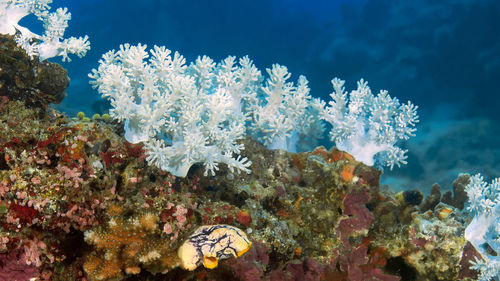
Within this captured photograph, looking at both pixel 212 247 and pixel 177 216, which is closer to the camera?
pixel 212 247

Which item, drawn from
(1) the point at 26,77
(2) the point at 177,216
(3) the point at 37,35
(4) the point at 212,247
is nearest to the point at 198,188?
(2) the point at 177,216

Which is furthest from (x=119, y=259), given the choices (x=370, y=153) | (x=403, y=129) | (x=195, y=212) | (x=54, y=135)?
(x=403, y=129)

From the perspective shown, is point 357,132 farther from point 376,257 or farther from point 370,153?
point 376,257

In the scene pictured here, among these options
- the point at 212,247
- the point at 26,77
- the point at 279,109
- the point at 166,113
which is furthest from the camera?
the point at 279,109

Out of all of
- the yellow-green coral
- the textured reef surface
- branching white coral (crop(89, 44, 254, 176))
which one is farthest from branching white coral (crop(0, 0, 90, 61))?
the yellow-green coral

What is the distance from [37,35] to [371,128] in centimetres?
471

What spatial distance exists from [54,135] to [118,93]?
2.62 ft

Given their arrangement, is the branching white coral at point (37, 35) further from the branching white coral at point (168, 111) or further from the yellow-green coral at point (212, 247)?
the yellow-green coral at point (212, 247)

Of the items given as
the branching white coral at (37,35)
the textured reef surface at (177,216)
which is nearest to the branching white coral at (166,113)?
the textured reef surface at (177,216)

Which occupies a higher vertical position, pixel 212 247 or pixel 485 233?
pixel 485 233

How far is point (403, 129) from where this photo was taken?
4.32 m

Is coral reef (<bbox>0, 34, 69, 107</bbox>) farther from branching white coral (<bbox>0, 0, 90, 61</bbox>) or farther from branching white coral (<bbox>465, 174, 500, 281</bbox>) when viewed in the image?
branching white coral (<bbox>465, 174, 500, 281</bbox>)

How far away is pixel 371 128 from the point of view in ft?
14.3

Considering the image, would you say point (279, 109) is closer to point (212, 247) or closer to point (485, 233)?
point (212, 247)
